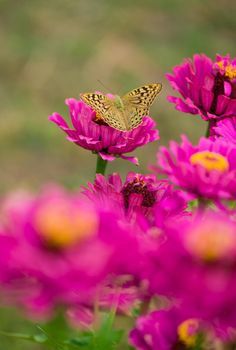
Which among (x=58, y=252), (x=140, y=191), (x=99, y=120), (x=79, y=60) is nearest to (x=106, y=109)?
(x=99, y=120)

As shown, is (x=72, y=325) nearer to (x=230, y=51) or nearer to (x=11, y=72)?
(x=11, y=72)

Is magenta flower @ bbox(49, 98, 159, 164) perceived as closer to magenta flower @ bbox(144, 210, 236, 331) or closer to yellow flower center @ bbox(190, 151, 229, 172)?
yellow flower center @ bbox(190, 151, 229, 172)

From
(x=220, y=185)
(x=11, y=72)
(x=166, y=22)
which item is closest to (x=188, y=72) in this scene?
(x=220, y=185)

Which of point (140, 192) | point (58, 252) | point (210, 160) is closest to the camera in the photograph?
point (58, 252)

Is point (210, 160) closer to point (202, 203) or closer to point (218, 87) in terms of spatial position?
point (202, 203)

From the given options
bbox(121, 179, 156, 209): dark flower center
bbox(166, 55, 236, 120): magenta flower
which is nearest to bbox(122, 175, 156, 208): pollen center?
bbox(121, 179, 156, 209): dark flower center

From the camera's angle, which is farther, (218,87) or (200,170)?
(218,87)
